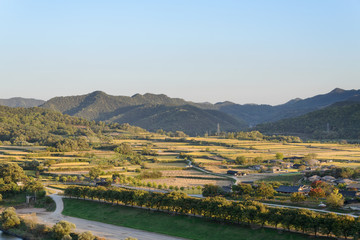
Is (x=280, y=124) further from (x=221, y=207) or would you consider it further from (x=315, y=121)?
(x=221, y=207)

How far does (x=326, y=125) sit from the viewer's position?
561ft

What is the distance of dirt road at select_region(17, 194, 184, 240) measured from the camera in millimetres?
46659

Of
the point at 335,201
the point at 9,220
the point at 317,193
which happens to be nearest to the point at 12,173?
the point at 9,220

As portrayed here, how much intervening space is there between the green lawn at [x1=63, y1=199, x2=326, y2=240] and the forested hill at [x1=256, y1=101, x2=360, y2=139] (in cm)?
11135

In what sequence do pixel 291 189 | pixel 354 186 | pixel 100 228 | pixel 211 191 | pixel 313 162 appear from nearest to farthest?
1. pixel 100 228
2. pixel 211 191
3. pixel 291 189
4. pixel 354 186
5. pixel 313 162

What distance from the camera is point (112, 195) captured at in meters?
58.8

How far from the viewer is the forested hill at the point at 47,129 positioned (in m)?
120

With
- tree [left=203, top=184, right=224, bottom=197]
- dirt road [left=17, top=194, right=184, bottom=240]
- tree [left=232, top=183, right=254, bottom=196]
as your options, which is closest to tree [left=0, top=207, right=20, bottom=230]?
dirt road [left=17, top=194, right=184, bottom=240]

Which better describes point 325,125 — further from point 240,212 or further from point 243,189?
point 240,212

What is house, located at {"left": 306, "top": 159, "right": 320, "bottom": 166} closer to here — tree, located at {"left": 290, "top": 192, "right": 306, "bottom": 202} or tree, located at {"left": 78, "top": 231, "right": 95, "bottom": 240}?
tree, located at {"left": 290, "top": 192, "right": 306, "bottom": 202}

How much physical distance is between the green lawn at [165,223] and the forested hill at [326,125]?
111354 mm

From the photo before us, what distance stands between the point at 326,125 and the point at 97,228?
13653 cm

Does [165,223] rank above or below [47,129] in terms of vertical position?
below

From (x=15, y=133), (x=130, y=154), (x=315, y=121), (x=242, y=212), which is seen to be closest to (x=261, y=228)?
(x=242, y=212)
